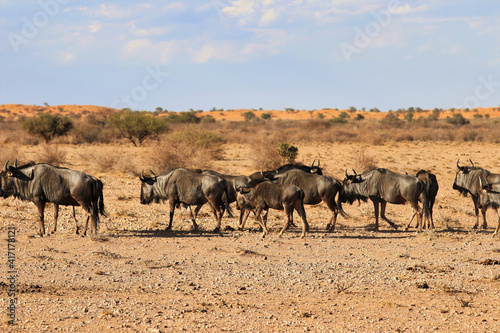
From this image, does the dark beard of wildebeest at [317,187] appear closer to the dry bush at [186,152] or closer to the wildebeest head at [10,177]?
the wildebeest head at [10,177]

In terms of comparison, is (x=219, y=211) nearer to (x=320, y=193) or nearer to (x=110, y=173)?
(x=320, y=193)

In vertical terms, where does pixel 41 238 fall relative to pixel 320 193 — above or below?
below

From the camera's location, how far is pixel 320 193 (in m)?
13.6

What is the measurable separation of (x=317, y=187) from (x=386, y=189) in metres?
1.81

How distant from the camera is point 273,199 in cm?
1273

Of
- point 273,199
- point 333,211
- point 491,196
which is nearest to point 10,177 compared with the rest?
point 273,199

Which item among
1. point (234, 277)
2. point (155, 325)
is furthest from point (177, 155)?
point (155, 325)

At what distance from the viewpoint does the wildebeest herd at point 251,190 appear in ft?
40.6

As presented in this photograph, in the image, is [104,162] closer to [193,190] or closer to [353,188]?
[193,190]

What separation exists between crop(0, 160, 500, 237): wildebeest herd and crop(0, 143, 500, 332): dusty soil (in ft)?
2.04

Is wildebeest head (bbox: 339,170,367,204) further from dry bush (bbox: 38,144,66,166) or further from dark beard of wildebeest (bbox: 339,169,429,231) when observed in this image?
dry bush (bbox: 38,144,66,166)

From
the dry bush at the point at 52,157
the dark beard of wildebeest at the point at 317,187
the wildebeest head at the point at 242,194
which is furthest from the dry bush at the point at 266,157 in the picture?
the wildebeest head at the point at 242,194

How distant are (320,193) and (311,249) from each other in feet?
7.29

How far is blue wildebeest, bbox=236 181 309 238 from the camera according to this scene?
12.6 metres
